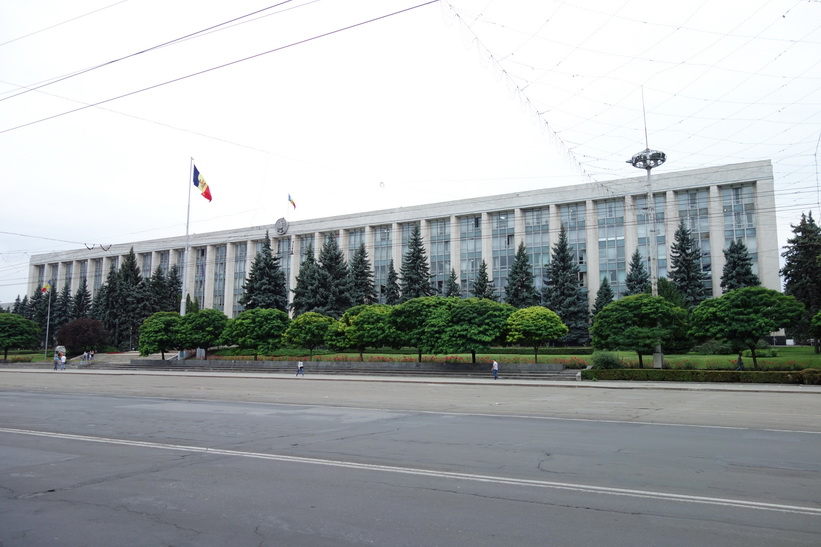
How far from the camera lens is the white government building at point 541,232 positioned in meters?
56.7

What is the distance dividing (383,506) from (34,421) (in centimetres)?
1179

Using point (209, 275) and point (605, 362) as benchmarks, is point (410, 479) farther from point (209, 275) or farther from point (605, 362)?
point (209, 275)

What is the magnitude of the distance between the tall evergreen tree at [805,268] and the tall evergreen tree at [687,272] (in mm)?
6952

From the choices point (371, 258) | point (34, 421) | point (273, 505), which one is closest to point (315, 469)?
point (273, 505)

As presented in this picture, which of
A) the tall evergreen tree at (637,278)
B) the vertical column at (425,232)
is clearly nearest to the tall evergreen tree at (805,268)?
the tall evergreen tree at (637,278)

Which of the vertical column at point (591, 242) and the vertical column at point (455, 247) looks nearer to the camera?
the vertical column at point (591, 242)

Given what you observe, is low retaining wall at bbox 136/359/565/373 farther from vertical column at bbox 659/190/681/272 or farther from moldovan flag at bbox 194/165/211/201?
vertical column at bbox 659/190/681/272

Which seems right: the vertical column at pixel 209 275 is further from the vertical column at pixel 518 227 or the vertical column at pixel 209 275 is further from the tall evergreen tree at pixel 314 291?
the vertical column at pixel 518 227

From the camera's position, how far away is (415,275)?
59875mm

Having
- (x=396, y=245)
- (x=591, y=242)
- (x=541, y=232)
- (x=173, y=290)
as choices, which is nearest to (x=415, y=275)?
(x=396, y=245)

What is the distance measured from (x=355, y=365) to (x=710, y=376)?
996 inches

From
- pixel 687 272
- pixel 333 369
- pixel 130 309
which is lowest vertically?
pixel 333 369

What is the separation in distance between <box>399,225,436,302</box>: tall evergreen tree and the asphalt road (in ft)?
149

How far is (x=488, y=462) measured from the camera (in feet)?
26.1
